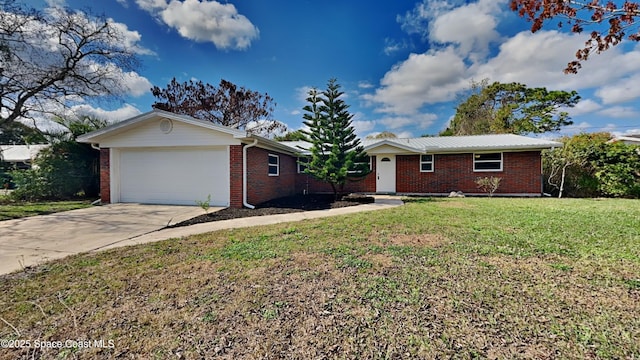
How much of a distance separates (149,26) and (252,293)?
12.5m

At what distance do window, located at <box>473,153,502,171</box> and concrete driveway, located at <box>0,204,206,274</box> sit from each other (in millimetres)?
13185

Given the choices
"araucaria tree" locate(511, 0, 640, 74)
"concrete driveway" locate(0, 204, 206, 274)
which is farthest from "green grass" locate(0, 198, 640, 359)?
"araucaria tree" locate(511, 0, 640, 74)

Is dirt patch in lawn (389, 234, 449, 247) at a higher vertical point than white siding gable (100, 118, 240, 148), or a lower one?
lower

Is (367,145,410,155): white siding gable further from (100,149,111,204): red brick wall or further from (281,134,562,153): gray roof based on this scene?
(100,149,111,204): red brick wall

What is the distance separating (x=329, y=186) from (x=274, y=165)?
14.0ft

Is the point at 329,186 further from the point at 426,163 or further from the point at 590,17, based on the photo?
the point at 590,17

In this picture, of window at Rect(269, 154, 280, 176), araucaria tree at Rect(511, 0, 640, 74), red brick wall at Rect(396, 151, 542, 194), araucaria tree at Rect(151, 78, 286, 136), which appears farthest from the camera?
araucaria tree at Rect(151, 78, 286, 136)

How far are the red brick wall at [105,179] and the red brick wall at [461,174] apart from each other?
13.5m

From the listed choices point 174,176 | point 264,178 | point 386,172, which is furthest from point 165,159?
point 386,172

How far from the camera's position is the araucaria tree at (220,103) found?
73.7ft

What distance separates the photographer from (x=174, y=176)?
401 inches

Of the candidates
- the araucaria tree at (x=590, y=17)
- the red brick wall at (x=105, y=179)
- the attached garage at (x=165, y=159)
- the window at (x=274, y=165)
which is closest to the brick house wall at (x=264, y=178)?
the window at (x=274, y=165)

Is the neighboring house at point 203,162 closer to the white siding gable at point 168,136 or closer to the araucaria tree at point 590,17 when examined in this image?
the white siding gable at point 168,136

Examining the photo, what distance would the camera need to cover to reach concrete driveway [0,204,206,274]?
456 centimetres
